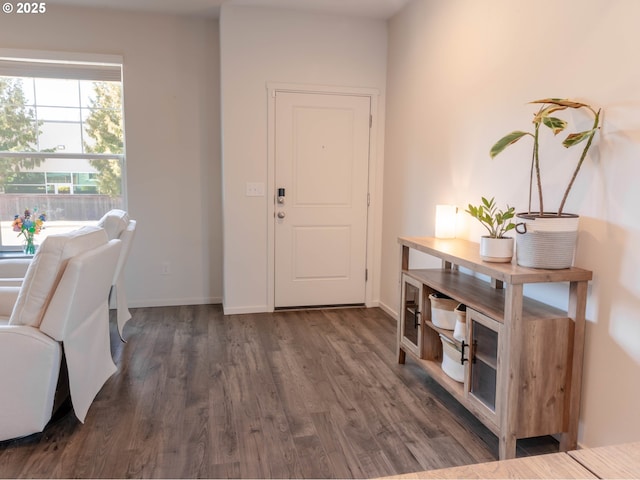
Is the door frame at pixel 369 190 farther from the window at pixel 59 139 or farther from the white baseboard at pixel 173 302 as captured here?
the window at pixel 59 139

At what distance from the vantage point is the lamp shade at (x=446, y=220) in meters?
3.07

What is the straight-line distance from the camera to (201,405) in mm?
2537

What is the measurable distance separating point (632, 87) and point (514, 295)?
2.97ft

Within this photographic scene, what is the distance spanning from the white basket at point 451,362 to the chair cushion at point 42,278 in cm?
186

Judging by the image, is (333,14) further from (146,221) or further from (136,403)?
(136,403)

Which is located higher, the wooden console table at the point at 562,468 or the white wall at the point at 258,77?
the white wall at the point at 258,77

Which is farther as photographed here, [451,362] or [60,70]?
[60,70]

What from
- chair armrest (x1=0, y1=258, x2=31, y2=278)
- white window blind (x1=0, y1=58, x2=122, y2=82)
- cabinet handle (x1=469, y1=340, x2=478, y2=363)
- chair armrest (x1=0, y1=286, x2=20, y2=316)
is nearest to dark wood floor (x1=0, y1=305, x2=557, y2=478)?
cabinet handle (x1=469, y1=340, x2=478, y2=363)

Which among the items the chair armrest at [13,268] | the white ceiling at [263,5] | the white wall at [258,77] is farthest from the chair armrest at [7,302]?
the white ceiling at [263,5]

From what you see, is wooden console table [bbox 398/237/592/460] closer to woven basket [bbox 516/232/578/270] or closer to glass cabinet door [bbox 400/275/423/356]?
woven basket [bbox 516/232/578/270]

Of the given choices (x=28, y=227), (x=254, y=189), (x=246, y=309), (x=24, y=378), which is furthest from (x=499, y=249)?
(x=28, y=227)

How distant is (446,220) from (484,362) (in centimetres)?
113

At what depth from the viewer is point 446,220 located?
3.09m

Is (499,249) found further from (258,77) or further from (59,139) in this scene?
(59,139)
